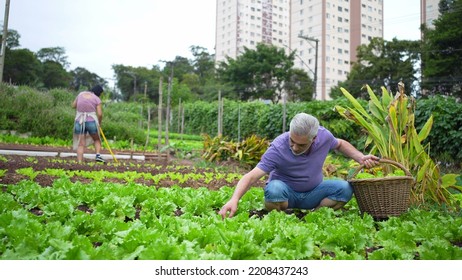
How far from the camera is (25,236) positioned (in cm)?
177

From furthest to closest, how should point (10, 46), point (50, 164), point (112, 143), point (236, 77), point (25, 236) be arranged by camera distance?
1. point (236, 77)
2. point (112, 143)
3. point (50, 164)
4. point (10, 46)
5. point (25, 236)

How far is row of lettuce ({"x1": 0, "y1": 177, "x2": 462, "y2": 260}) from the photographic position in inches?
67.1

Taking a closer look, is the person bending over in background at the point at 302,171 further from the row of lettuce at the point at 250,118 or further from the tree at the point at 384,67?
the tree at the point at 384,67

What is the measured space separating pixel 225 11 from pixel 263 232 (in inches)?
91.7

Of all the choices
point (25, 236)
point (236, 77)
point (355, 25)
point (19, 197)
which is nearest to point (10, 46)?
point (19, 197)

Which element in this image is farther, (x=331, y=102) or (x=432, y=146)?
(x=331, y=102)

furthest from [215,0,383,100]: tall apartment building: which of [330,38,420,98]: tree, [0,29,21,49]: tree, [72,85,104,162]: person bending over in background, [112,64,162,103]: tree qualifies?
[112,64,162,103]: tree

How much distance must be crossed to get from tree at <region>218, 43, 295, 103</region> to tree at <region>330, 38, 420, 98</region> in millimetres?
3804

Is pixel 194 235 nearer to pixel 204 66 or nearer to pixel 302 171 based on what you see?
pixel 302 171

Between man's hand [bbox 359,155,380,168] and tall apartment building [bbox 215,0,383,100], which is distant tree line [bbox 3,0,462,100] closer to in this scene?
tall apartment building [bbox 215,0,383,100]

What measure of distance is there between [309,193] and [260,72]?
76.5 feet

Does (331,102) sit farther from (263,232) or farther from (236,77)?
(236,77)

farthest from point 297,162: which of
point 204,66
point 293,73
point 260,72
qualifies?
point 204,66

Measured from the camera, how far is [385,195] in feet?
9.22
